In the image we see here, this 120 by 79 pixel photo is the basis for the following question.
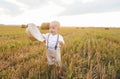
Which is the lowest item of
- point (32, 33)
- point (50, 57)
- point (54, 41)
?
point (50, 57)

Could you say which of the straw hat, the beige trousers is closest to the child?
the beige trousers

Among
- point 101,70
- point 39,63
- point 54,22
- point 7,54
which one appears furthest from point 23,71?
point 7,54

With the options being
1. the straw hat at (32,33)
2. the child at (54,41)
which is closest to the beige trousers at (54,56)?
the child at (54,41)

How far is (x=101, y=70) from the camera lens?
4.23 meters

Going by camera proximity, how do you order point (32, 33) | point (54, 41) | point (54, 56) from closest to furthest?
point (32, 33) < point (54, 41) < point (54, 56)

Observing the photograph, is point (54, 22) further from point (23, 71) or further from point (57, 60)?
point (23, 71)

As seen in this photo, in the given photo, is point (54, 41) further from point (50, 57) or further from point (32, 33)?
point (32, 33)

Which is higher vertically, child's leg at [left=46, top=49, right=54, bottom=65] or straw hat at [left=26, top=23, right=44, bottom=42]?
straw hat at [left=26, top=23, right=44, bottom=42]

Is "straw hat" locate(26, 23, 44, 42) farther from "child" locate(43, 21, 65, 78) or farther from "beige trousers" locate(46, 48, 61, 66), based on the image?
"beige trousers" locate(46, 48, 61, 66)

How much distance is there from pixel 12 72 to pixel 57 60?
0.90m

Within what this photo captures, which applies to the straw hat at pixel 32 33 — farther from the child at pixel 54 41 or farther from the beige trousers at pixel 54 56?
the beige trousers at pixel 54 56

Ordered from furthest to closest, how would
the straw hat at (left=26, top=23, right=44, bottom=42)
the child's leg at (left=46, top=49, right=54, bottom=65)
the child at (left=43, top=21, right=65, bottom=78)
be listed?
1. the child's leg at (left=46, top=49, right=54, bottom=65)
2. the child at (left=43, top=21, right=65, bottom=78)
3. the straw hat at (left=26, top=23, right=44, bottom=42)

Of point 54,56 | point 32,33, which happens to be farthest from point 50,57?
point 32,33

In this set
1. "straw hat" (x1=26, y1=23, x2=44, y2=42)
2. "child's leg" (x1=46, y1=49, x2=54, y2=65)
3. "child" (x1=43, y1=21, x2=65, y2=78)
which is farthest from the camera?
"child's leg" (x1=46, y1=49, x2=54, y2=65)
